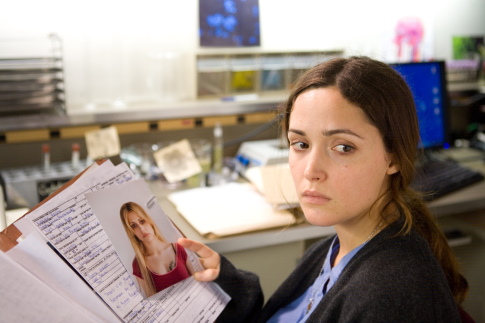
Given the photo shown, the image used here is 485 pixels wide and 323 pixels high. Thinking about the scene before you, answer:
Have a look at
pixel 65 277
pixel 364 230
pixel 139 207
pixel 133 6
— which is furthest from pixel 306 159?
pixel 133 6

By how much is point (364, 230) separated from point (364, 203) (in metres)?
0.09

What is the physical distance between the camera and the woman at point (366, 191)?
0.93 metres

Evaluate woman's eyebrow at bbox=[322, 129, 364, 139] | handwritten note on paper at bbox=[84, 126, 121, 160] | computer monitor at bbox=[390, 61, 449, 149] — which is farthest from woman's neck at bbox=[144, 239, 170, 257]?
computer monitor at bbox=[390, 61, 449, 149]

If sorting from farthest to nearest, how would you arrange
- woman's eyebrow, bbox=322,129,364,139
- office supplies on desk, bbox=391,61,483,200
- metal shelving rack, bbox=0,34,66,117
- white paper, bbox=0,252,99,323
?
office supplies on desk, bbox=391,61,483,200
metal shelving rack, bbox=0,34,66,117
woman's eyebrow, bbox=322,129,364,139
white paper, bbox=0,252,99,323

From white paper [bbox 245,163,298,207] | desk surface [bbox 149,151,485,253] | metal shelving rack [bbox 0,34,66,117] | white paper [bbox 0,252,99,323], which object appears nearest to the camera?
white paper [bbox 0,252,99,323]

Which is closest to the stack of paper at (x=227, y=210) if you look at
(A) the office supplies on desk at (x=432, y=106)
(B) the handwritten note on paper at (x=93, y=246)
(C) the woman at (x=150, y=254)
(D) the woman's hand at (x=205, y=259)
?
(D) the woman's hand at (x=205, y=259)

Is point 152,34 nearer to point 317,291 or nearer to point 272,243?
point 272,243

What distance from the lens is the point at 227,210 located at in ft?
5.74

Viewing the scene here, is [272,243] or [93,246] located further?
[272,243]

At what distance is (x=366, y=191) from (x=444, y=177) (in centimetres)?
116

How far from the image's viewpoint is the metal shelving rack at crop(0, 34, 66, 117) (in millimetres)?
1850

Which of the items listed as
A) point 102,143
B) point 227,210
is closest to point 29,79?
point 102,143

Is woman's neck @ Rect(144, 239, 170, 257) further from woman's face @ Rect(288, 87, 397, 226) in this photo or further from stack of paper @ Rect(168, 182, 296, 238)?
stack of paper @ Rect(168, 182, 296, 238)

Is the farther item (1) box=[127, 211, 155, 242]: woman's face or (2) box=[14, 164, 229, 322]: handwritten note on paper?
(1) box=[127, 211, 155, 242]: woman's face
